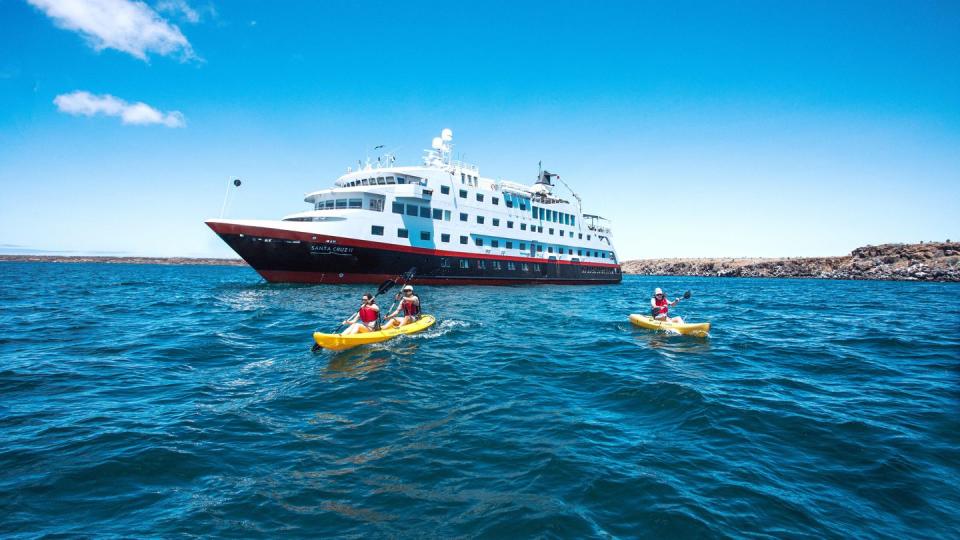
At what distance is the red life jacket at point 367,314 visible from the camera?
42.0 feet

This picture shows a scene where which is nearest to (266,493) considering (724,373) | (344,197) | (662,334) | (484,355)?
(484,355)

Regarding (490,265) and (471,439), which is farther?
(490,265)

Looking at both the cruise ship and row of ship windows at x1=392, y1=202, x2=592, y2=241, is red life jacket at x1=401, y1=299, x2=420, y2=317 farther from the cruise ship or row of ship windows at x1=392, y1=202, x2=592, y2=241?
row of ship windows at x1=392, y1=202, x2=592, y2=241

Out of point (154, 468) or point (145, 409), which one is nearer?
point (154, 468)

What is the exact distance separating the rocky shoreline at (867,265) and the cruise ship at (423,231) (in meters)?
64.3

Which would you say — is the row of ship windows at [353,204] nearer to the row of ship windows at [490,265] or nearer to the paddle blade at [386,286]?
the row of ship windows at [490,265]

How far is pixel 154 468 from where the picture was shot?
5.44 m

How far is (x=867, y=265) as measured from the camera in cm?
7856

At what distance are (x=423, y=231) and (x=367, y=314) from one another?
2100 cm

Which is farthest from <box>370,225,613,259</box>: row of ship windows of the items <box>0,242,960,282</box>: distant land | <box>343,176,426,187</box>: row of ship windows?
<box>0,242,960,282</box>: distant land

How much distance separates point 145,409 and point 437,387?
5175 mm

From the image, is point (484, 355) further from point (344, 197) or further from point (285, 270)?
point (344, 197)

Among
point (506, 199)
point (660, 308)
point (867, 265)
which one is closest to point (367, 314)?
point (660, 308)

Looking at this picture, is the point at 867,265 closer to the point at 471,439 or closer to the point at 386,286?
the point at 386,286
